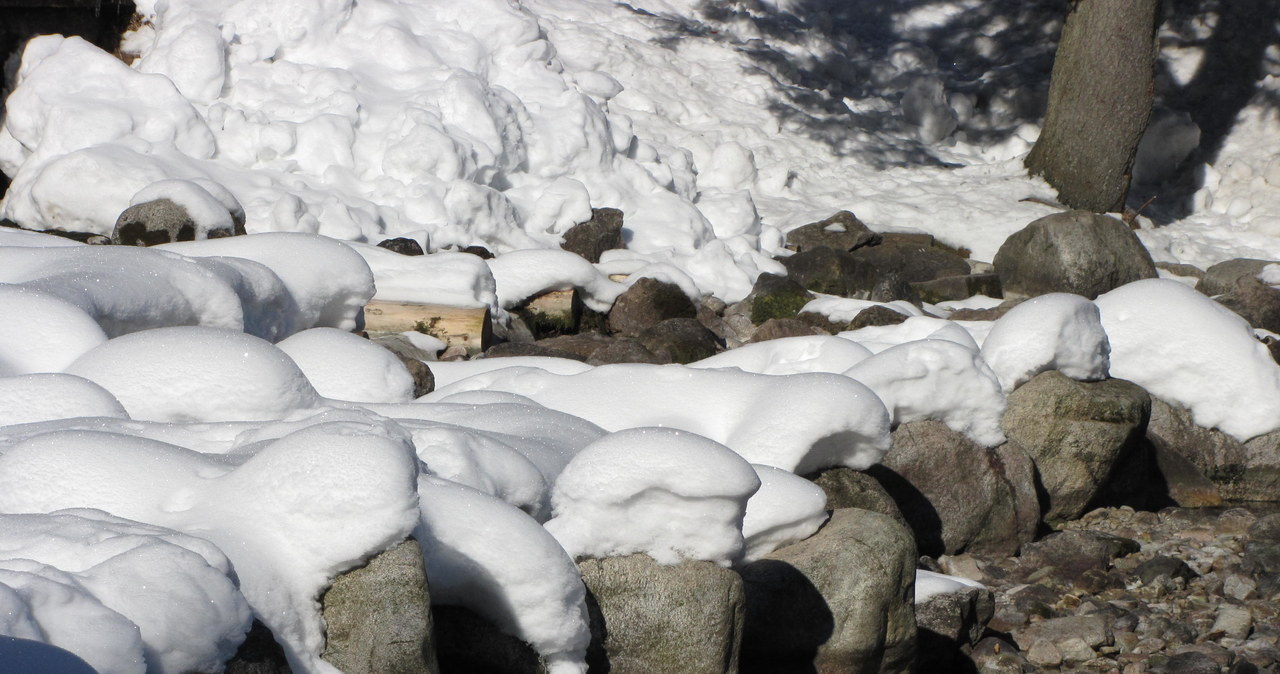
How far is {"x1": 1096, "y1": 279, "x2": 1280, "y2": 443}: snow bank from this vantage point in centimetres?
648

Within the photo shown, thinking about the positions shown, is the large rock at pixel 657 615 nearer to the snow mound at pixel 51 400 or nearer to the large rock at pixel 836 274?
the snow mound at pixel 51 400

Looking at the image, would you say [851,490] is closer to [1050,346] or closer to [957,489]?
[957,489]

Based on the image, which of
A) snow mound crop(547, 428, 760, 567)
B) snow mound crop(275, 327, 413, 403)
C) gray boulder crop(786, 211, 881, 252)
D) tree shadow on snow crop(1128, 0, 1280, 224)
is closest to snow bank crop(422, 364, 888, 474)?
snow mound crop(275, 327, 413, 403)

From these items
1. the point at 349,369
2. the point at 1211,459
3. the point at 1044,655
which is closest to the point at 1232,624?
the point at 1044,655

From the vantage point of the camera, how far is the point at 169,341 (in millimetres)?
3660

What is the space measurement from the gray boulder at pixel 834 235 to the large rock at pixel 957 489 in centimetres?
559

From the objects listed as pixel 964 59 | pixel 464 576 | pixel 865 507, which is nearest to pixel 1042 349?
pixel 865 507

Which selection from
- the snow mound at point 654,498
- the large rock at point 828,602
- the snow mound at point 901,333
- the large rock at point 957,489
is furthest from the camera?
the snow mound at point 901,333

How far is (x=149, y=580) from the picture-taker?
1997mm

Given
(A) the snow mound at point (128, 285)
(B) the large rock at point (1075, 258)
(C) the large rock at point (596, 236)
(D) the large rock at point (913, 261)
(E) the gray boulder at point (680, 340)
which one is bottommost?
(C) the large rock at point (596, 236)

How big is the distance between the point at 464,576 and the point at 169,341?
141 centimetres

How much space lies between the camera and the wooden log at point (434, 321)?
726 centimetres

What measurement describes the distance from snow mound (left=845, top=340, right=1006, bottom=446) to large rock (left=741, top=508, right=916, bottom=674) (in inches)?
59.9

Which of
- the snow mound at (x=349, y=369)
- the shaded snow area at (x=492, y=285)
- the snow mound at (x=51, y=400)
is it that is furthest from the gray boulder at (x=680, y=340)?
the snow mound at (x=51, y=400)
